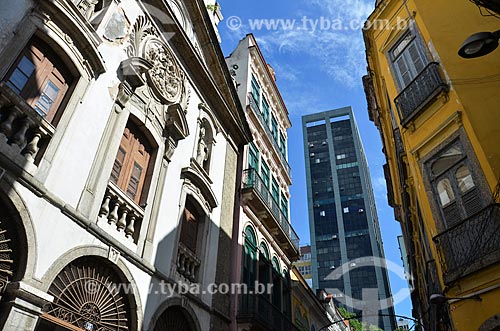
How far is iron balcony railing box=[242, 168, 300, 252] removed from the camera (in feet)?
50.5

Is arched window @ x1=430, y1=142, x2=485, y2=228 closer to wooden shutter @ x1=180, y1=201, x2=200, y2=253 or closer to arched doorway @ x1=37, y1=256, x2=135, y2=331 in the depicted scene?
wooden shutter @ x1=180, y1=201, x2=200, y2=253

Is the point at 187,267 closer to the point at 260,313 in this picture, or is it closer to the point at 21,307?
the point at 260,313

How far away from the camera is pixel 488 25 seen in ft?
33.2

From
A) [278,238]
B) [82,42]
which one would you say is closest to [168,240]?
[82,42]

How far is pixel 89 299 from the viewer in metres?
6.98

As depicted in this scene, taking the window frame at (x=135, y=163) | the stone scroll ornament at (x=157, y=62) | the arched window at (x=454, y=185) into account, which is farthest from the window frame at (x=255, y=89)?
the arched window at (x=454, y=185)

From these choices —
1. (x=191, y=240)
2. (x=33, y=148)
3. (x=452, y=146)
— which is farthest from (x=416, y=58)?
(x=33, y=148)

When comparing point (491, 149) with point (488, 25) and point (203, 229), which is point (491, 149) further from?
point (203, 229)

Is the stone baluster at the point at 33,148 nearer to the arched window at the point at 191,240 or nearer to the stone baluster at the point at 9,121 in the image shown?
the stone baluster at the point at 9,121

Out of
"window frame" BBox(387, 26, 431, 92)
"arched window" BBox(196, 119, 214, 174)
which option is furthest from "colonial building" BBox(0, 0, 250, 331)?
"window frame" BBox(387, 26, 431, 92)

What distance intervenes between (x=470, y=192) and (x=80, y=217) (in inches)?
314

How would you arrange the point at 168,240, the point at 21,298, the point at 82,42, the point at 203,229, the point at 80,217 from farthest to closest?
the point at 203,229 < the point at 168,240 < the point at 82,42 < the point at 80,217 < the point at 21,298

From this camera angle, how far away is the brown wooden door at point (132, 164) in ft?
28.6

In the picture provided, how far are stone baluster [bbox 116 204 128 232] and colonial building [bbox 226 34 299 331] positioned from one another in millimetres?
5382
